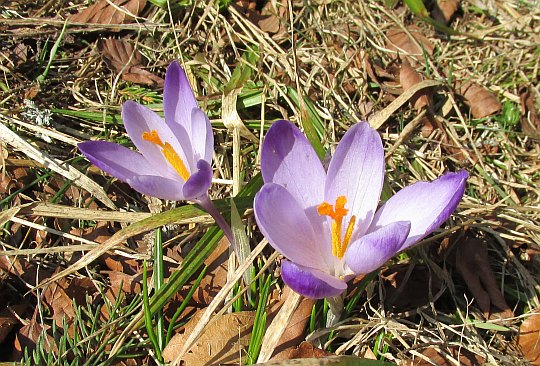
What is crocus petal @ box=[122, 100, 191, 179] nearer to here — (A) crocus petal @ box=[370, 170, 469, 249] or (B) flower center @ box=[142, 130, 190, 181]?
(B) flower center @ box=[142, 130, 190, 181]

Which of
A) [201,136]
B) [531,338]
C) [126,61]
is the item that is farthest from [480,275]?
[126,61]

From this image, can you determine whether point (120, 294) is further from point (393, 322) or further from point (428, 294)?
point (428, 294)

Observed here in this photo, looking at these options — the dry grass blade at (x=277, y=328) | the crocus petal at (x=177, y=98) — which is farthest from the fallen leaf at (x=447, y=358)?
the crocus petal at (x=177, y=98)

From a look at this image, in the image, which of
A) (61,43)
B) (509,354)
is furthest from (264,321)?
(61,43)

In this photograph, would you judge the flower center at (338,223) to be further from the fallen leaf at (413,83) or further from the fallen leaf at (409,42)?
the fallen leaf at (409,42)

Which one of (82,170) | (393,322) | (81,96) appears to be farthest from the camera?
(81,96)

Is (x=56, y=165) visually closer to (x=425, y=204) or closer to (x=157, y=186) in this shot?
(x=157, y=186)
